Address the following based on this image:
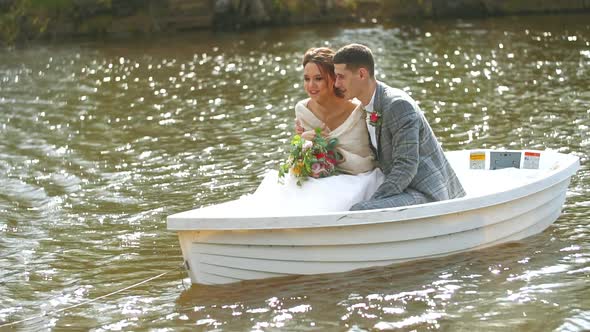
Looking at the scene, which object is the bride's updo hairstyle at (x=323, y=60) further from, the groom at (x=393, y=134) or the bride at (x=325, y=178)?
the groom at (x=393, y=134)

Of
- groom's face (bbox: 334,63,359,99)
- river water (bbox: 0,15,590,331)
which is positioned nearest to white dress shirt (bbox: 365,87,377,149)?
groom's face (bbox: 334,63,359,99)

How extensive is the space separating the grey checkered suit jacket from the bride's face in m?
0.39

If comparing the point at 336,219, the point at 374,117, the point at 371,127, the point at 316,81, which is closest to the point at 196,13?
the point at 316,81

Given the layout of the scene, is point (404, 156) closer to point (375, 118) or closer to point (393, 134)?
point (393, 134)

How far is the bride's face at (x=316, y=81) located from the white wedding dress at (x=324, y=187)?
217mm

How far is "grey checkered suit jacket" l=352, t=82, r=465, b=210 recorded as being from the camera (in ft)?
22.2

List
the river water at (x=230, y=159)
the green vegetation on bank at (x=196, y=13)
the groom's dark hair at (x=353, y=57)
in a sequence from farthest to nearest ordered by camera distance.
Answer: the green vegetation on bank at (x=196, y=13) < the groom's dark hair at (x=353, y=57) < the river water at (x=230, y=159)

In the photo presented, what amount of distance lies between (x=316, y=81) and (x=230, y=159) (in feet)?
14.3

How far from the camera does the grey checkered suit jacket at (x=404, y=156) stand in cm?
676

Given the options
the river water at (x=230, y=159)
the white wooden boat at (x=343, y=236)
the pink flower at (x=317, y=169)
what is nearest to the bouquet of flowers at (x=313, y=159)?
the pink flower at (x=317, y=169)

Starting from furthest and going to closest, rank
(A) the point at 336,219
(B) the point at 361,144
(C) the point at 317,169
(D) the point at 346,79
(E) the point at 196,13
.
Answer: (E) the point at 196,13 → (B) the point at 361,144 → (C) the point at 317,169 → (D) the point at 346,79 → (A) the point at 336,219

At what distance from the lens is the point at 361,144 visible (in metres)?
7.08

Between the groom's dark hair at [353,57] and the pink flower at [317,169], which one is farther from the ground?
the groom's dark hair at [353,57]

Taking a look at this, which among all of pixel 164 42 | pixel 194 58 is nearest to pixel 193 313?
pixel 194 58
